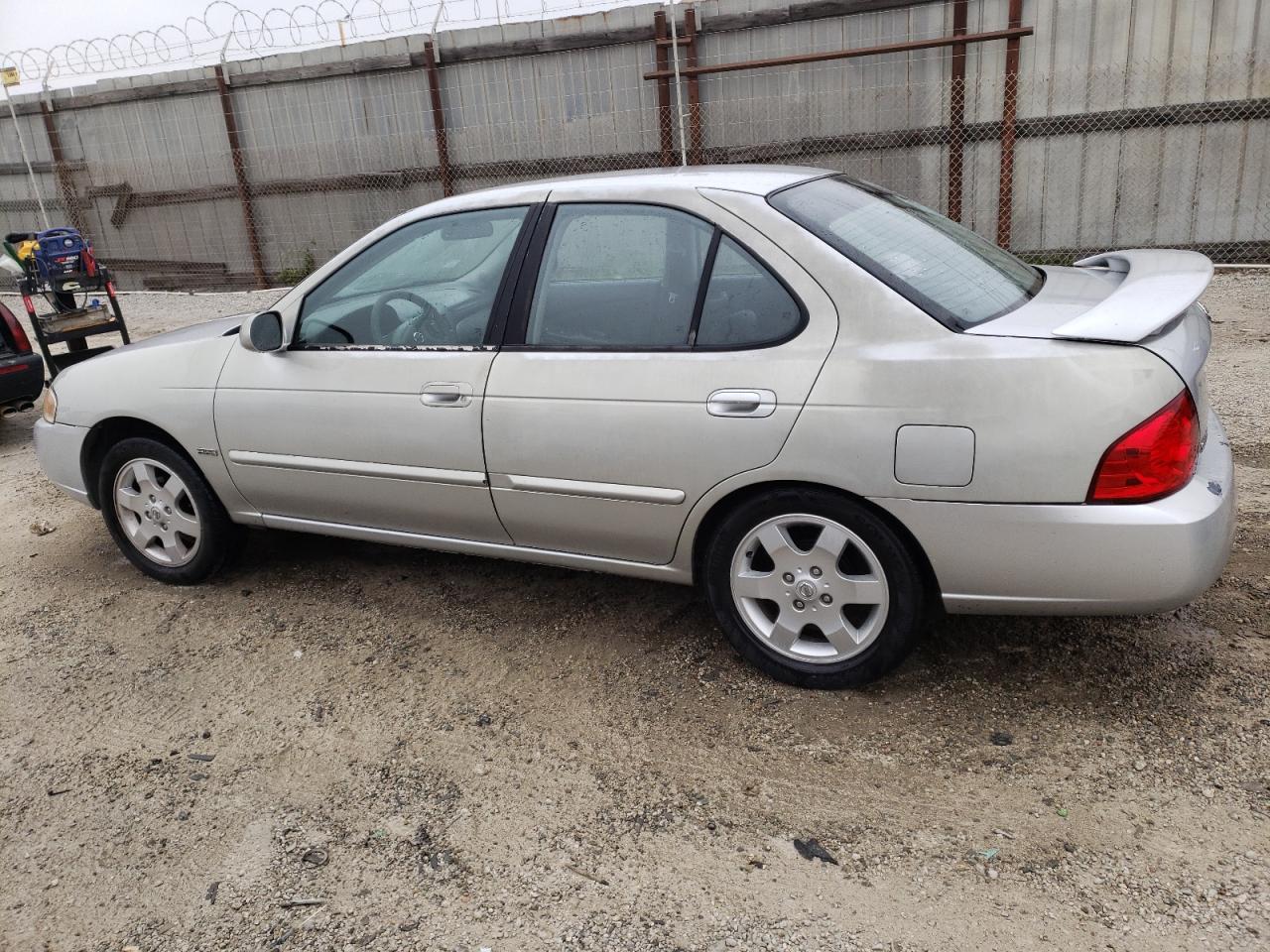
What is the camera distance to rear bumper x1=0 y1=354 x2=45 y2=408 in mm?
6773

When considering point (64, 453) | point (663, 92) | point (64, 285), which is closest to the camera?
point (64, 453)

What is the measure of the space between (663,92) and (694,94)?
0.33 metres

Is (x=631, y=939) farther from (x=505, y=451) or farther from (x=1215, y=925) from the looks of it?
(x=505, y=451)

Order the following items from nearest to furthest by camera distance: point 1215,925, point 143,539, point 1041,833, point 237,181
Result: point 1215,925, point 1041,833, point 143,539, point 237,181

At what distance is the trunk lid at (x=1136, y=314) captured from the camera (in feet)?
8.87

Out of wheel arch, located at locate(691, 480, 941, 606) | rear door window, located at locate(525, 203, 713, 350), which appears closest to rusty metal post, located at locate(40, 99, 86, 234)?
rear door window, located at locate(525, 203, 713, 350)

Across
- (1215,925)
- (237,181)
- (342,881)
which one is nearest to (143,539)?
(342,881)

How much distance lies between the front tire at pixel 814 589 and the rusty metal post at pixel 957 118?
22.4 ft

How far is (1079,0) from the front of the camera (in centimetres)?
876

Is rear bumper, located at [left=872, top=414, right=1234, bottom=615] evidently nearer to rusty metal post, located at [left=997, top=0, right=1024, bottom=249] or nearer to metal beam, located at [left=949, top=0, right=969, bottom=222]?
metal beam, located at [left=949, top=0, right=969, bottom=222]

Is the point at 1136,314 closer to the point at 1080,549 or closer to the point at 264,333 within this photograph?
the point at 1080,549

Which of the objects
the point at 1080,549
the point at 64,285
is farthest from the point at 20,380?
the point at 1080,549

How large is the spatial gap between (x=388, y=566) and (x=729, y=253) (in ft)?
7.37

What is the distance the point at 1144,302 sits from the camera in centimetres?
285
